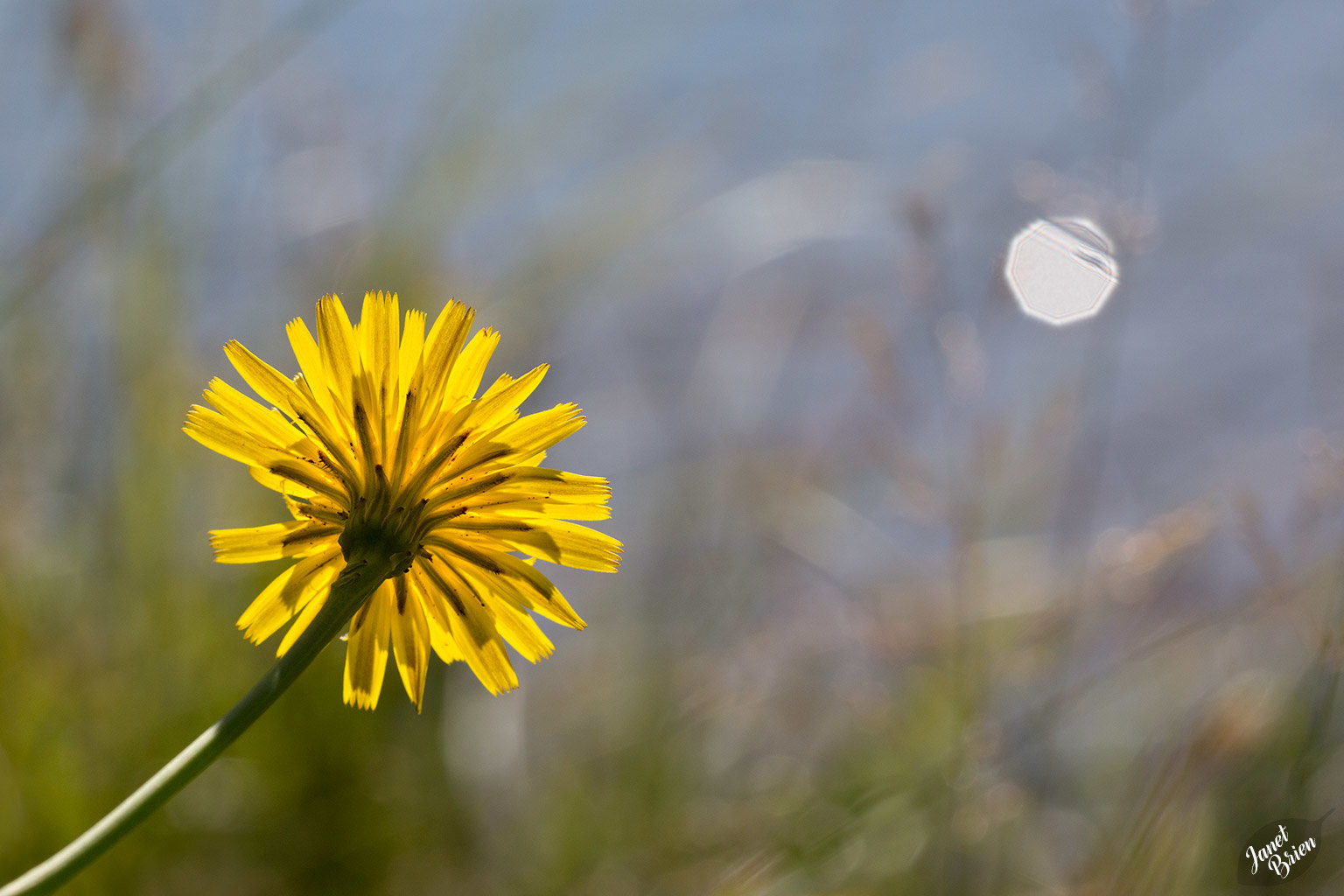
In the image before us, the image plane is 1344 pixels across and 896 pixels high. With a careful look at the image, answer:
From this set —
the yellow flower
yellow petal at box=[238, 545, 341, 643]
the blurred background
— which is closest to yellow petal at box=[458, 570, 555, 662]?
the yellow flower

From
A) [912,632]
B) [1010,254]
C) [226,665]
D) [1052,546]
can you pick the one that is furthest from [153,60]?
[1052,546]

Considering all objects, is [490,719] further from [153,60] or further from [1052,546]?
[153,60]

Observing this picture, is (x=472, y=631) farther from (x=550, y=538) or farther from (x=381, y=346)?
(x=381, y=346)

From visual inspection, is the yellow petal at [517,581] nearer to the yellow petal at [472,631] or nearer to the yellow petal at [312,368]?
the yellow petal at [472,631]

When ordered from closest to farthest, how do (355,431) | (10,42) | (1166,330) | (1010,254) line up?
(355,431), (1010,254), (10,42), (1166,330)

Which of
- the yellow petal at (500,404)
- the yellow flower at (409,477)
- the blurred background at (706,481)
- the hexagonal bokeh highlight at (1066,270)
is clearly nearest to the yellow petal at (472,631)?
the yellow flower at (409,477)
